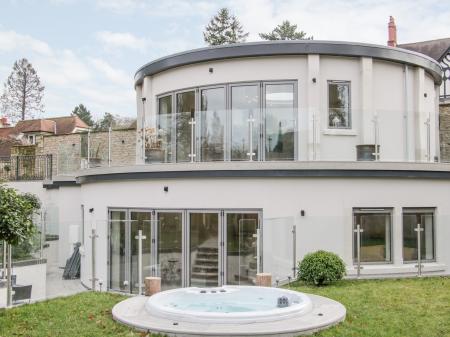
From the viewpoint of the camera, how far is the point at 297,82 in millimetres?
17078

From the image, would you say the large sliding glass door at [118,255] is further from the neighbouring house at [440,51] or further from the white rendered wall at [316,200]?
the neighbouring house at [440,51]

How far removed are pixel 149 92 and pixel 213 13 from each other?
140 ft

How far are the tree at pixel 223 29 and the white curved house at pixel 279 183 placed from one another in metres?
43.0

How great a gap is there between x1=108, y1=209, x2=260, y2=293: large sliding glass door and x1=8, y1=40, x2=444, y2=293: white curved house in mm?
30

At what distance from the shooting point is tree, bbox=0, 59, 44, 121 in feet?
210

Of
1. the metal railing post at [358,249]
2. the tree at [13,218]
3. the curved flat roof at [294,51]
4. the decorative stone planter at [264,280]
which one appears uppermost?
the curved flat roof at [294,51]

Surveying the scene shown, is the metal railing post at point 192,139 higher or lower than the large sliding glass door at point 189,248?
higher

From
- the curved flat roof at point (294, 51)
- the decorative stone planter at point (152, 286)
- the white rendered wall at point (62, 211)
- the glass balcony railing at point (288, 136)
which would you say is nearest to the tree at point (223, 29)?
the white rendered wall at point (62, 211)

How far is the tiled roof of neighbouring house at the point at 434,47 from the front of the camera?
38.6 metres

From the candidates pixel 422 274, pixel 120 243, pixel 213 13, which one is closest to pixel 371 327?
pixel 422 274

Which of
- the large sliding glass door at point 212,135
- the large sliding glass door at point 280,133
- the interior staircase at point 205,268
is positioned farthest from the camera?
the large sliding glass door at point 212,135

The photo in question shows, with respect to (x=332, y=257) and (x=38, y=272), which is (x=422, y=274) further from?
(x=38, y=272)

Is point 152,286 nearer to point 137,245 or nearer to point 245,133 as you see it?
point 137,245

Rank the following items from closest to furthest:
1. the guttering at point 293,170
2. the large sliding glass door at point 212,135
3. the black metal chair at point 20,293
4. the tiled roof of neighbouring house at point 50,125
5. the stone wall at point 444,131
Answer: the black metal chair at point 20,293 < the guttering at point 293,170 < the large sliding glass door at point 212,135 < the stone wall at point 444,131 < the tiled roof of neighbouring house at point 50,125
